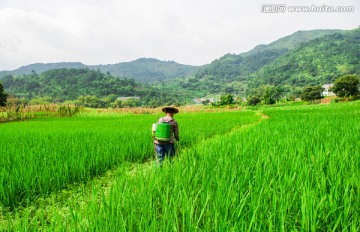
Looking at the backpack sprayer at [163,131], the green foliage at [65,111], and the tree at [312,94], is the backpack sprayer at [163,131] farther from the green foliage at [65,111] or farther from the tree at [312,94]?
the tree at [312,94]

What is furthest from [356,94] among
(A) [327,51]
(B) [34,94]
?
(A) [327,51]

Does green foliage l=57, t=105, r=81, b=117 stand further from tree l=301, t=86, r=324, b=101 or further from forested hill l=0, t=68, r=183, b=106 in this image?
forested hill l=0, t=68, r=183, b=106

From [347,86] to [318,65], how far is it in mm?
124152

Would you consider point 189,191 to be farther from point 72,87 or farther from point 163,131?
point 72,87

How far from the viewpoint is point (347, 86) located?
48.9 metres

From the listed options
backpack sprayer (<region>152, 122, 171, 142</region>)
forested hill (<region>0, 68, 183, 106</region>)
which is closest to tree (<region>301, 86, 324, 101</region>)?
forested hill (<region>0, 68, 183, 106</region>)

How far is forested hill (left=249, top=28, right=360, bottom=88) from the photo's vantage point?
142m

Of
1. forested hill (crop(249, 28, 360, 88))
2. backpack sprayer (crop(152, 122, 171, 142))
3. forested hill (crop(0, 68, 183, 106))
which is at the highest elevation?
forested hill (crop(249, 28, 360, 88))

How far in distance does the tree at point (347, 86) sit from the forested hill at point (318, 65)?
9228 centimetres

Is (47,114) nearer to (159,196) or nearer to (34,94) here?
(159,196)

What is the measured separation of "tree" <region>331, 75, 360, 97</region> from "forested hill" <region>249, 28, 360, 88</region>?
9228 cm

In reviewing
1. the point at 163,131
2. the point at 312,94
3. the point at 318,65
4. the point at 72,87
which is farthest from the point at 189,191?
the point at 318,65

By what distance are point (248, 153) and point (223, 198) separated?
2107mm

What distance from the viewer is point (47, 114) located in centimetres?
2355
